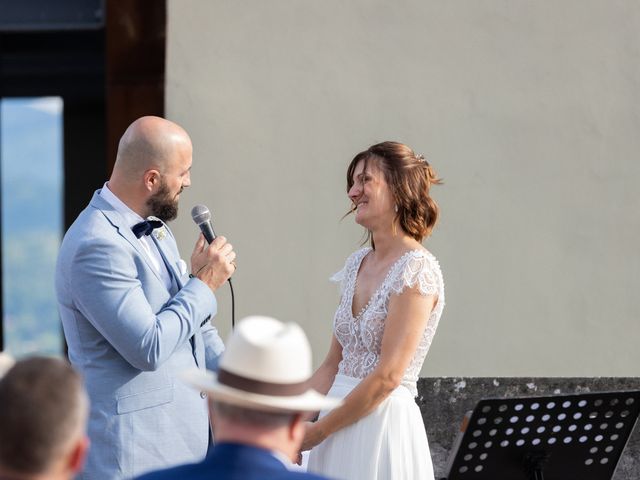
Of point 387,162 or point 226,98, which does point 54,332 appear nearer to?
point 226,98

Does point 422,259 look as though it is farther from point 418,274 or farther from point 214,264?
point 214,264

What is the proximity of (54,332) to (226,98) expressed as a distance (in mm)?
7149

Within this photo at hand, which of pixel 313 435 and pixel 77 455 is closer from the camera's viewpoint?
pixel 77 455

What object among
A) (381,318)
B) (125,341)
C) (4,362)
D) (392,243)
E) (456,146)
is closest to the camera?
(4,362)

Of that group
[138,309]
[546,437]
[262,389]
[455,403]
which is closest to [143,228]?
[138,309]

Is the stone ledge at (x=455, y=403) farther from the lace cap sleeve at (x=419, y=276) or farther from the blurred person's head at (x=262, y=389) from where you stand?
the blurred person's head at (x=262, y=389)

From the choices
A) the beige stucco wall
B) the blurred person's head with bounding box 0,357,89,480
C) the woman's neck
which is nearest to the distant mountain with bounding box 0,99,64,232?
the beige stucco wall

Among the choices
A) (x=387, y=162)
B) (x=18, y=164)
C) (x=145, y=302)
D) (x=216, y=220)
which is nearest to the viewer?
(x=145, y=302)

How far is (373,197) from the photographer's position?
362 centimetres

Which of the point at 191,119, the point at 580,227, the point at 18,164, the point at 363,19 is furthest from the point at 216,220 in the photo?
the point at 18,164

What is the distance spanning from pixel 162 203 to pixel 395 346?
86 cm

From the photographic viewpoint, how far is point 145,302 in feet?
11.1

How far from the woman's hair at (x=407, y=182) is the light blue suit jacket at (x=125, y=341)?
68cm

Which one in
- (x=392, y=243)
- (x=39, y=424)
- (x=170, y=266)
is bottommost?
(x=170, y=266)
